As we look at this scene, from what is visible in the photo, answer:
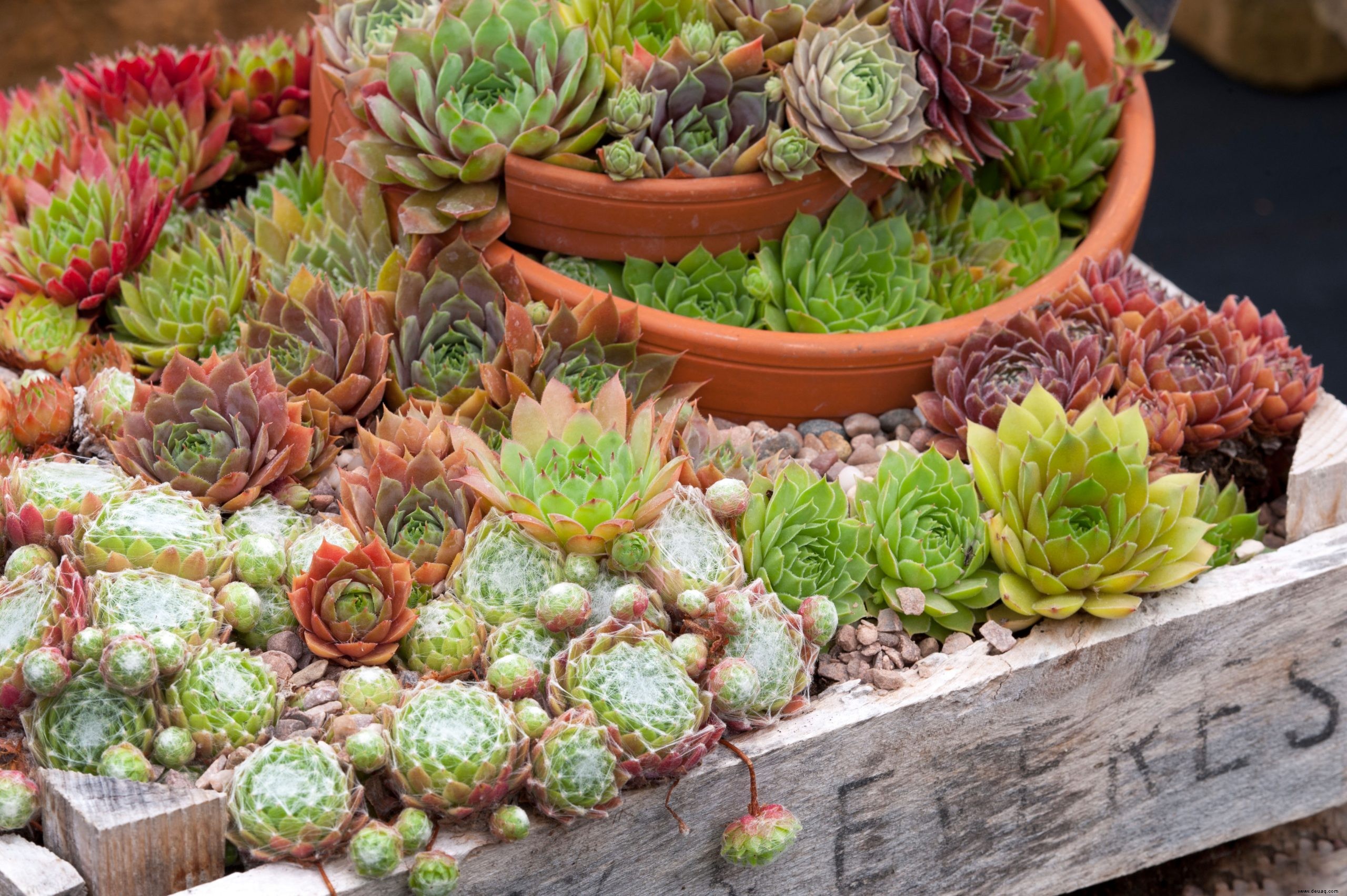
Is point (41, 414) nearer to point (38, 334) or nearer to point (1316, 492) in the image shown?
point (38, 334)

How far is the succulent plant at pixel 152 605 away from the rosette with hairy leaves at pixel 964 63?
43.9 inches

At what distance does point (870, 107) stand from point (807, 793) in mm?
875

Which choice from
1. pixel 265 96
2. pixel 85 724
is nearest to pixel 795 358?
pixel 85 724

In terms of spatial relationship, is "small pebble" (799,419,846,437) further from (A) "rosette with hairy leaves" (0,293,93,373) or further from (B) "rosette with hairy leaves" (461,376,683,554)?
(A) "rosette with hairy leaves" (0,293,93,373)

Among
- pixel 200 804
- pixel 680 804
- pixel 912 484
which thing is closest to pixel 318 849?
pixel 200 804

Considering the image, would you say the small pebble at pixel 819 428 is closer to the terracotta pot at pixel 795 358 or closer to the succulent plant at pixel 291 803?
the terracotta pot at pixel 795 358

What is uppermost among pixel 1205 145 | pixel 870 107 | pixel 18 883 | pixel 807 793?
pixel 870 107

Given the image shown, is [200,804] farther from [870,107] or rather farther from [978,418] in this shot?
[870,107]

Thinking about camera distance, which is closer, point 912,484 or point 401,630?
point 401,630

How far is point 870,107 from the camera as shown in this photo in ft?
5.41

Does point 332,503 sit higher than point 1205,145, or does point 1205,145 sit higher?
point 332,503

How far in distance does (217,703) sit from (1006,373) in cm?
101

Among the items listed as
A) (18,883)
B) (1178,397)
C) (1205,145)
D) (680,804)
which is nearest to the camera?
(18,883)

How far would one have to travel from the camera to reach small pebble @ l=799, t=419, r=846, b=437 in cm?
168
